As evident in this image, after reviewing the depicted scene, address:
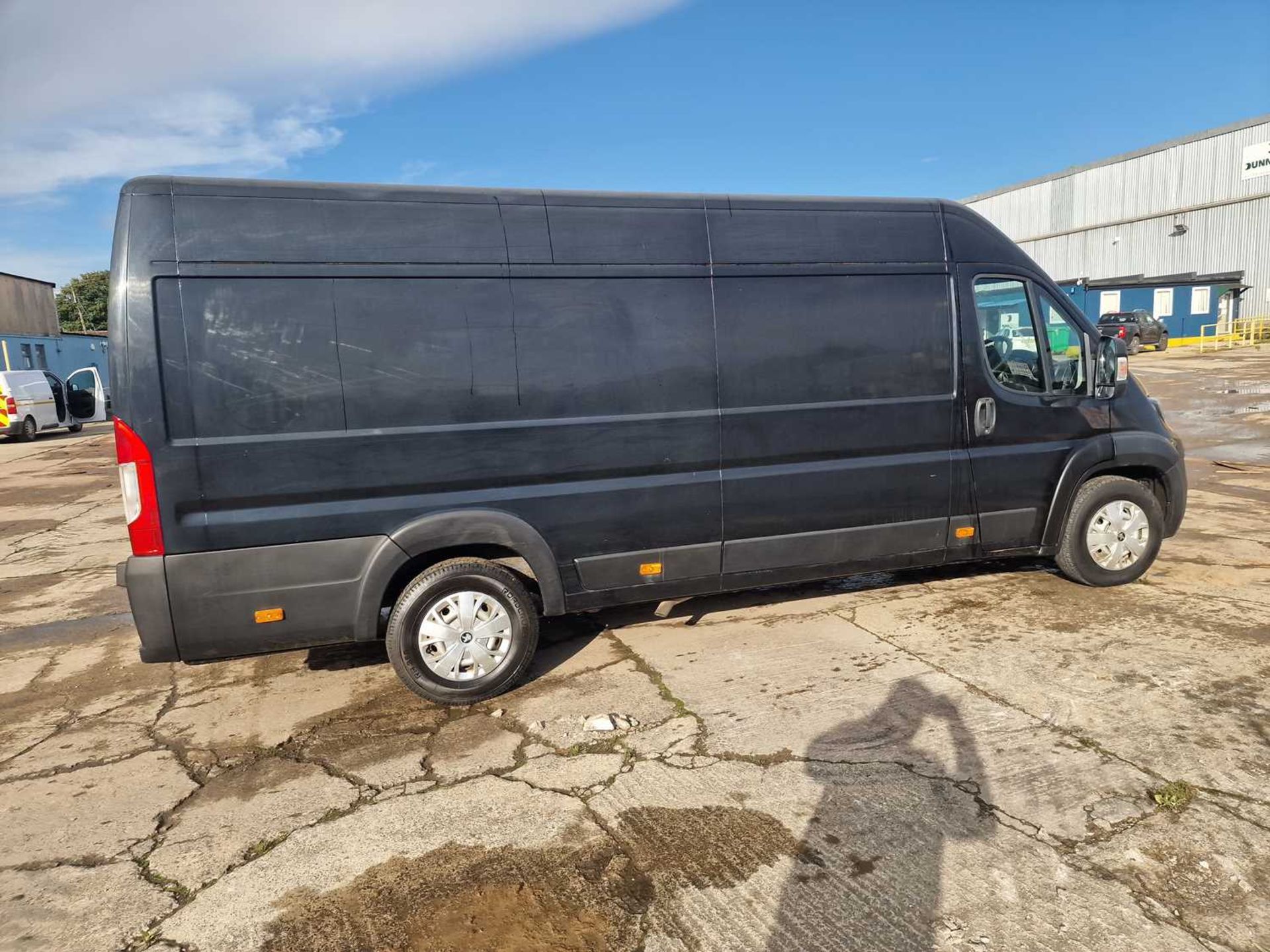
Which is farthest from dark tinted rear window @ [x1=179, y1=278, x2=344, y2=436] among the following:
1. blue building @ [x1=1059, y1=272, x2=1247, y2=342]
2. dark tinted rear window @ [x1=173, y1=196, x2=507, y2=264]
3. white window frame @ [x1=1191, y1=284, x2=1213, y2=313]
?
white window frame @ [x1=1191, y1=284, x2=1213, y2=313]

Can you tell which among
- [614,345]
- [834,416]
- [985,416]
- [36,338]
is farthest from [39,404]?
[985,416]

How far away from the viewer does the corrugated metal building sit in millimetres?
38594

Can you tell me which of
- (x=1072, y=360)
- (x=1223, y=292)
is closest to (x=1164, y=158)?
(x=1223, y=292)

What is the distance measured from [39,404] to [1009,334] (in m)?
23.5

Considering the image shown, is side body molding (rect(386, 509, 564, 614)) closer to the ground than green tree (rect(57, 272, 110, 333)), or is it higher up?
closer to the ground

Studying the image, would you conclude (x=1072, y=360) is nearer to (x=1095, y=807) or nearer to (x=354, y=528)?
(x=1095, y=807)

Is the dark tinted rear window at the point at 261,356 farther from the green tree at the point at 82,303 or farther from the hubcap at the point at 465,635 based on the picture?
the green tree at the point at 82,303

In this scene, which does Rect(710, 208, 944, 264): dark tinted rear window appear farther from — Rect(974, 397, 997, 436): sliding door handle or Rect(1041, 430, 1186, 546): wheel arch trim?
Rect(1041, 430, 1186, 546): wheel arch trim

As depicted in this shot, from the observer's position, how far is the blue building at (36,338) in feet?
100

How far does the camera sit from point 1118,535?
5.59 meters

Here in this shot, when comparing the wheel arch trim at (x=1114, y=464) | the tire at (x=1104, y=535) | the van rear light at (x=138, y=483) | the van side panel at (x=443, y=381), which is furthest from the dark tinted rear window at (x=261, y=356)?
the tire at (x=1104, y=535)

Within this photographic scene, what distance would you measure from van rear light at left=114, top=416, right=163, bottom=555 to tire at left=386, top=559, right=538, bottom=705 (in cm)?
117

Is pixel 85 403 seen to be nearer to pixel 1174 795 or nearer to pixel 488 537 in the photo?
pixel 488 537

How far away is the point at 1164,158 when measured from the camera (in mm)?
42906
